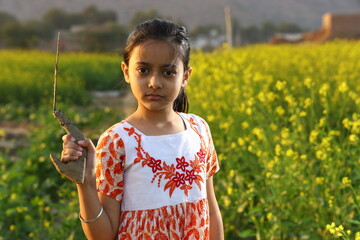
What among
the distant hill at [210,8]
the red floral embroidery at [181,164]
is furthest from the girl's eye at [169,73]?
the distant hill at [210,8]

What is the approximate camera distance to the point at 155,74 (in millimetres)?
1660

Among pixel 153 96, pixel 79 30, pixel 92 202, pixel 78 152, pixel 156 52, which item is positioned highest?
pixel 79 30

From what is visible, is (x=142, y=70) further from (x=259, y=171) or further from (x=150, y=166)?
(x=259, y=171)

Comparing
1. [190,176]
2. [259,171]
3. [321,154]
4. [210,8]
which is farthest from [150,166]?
[210,8]

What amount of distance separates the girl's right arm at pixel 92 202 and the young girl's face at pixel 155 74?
0.22 m

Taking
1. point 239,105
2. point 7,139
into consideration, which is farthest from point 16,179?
point 7,139

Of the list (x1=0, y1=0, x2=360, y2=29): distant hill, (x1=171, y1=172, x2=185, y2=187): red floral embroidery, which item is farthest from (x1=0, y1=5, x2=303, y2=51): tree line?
(x1=171, y1=172, x2=185, y2=187): red floral embroidery

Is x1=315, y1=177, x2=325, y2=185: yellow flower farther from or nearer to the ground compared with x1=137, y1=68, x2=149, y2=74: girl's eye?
nearer to the ground

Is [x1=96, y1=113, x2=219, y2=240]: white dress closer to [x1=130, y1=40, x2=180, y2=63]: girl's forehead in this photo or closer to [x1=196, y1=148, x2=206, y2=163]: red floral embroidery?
[x1=196, y1=148, x2=206, y2=163]: red floral embroidery

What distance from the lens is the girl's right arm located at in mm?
1512

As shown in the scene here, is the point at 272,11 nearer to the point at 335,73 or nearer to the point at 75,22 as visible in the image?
the point at 75,22

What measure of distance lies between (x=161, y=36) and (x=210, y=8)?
94205 mm

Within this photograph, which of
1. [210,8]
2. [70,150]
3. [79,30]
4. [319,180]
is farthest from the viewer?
[210,8]

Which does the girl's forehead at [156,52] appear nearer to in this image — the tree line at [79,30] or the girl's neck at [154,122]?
the girl's neck at [154,122]
